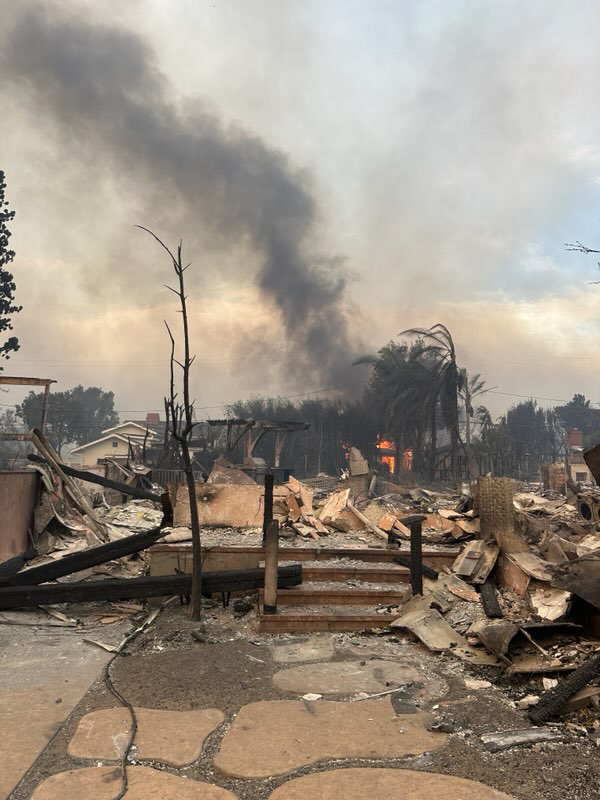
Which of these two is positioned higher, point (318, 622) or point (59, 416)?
point (59, 416)

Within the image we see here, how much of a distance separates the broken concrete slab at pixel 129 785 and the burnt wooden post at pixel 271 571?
2945 mm

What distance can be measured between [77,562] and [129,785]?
389 centimetres

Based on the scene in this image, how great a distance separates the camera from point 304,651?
5141mm

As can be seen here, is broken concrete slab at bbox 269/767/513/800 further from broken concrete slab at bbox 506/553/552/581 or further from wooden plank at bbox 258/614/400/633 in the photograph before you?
broken concrete slab at bbox 506/553/552/581

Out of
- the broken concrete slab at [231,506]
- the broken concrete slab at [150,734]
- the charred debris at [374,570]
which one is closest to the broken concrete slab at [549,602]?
the charred debris at [374,570]

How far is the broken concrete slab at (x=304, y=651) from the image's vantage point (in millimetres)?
4941

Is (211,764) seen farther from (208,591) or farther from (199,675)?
(208,591)

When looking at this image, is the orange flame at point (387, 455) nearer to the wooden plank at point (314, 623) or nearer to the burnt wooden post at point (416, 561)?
the burnt wooden post at point (416, 561)

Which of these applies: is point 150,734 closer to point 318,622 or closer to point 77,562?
point 318,622

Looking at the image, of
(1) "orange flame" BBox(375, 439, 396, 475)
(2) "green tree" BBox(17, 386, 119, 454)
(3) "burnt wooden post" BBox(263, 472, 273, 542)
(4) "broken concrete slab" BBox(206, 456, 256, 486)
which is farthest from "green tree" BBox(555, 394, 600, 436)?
(3) "burnt wooden post" BBox(263, 472, 273, 542)

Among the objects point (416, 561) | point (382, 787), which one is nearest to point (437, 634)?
point (416, 561)

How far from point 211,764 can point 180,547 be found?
3.95m

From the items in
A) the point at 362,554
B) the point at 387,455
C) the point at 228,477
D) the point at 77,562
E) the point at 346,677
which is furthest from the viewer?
the point at 387,455

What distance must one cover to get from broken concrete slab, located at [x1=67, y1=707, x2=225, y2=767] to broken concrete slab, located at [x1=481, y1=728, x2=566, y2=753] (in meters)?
1.73
